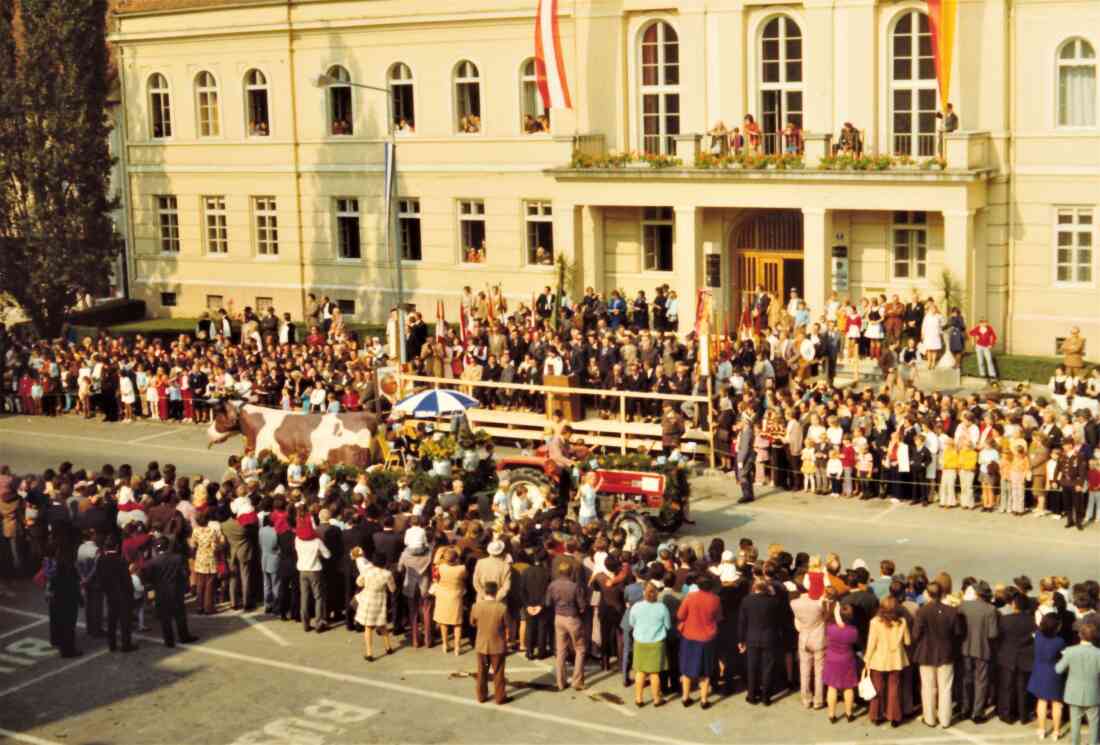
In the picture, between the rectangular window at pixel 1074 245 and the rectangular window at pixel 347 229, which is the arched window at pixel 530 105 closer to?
the rectangular window at pixel 347 229

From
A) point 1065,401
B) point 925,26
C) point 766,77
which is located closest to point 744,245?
point 766,77

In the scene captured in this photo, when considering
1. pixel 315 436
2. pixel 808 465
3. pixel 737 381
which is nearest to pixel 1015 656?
pixel 808 465

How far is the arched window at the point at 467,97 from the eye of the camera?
4816cm

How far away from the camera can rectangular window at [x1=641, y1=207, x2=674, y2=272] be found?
4509 cm

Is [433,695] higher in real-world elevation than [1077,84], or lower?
lower

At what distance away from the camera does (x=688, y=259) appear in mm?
43188

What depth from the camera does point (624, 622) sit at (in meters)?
21.3

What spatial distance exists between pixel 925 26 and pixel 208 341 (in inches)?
813

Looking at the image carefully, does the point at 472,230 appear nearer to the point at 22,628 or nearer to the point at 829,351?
the point at 829,351

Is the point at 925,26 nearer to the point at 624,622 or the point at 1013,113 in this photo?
the point at 1013,113

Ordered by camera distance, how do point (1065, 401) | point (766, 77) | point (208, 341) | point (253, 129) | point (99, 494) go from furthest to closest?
point (253, 129)
point (208, 341)
point (766, 77)
point (1065, 401)
point (99, 494)

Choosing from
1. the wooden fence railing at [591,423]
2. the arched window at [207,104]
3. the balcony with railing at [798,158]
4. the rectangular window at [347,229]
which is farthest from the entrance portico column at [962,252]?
the arched window at [207,104]

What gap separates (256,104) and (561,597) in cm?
3456

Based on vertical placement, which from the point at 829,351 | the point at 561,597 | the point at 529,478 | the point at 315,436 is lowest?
the point at 561,597
